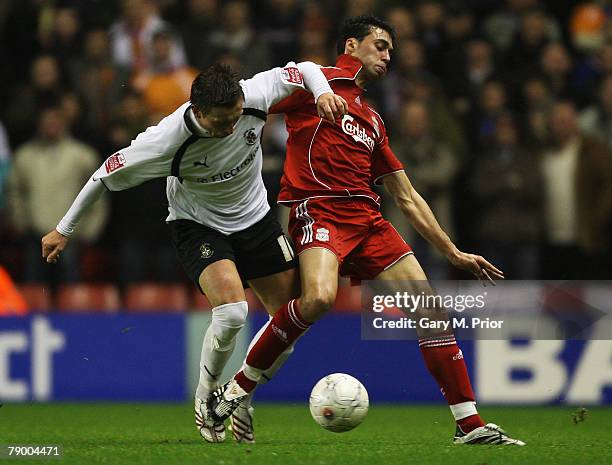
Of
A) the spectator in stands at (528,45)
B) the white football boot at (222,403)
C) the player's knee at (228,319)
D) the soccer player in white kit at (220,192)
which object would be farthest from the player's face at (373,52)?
the spectator in stands at (528,45)

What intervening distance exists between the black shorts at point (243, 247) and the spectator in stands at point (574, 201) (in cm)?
438

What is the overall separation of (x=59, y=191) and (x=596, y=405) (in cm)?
494

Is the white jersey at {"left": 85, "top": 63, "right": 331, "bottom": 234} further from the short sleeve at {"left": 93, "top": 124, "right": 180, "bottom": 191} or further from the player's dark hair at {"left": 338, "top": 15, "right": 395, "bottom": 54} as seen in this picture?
the player's dark hair at {"left": 338, "top": 15, "right": 395, "bottom": 54}

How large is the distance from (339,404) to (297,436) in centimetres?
92

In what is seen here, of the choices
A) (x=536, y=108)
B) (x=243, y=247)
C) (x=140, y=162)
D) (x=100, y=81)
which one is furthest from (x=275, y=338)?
(x=100, y=81)

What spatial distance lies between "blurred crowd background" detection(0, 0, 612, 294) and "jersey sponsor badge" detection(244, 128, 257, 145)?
412 centimetres

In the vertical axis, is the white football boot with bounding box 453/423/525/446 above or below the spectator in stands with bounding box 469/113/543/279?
below

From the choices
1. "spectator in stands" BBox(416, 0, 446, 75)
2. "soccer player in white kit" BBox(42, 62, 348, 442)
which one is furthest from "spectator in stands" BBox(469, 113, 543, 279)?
"soccer player in white kit" BBox(42, 62, 348, 442)

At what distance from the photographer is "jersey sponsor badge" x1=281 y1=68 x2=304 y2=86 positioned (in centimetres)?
703

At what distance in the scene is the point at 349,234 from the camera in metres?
7.21

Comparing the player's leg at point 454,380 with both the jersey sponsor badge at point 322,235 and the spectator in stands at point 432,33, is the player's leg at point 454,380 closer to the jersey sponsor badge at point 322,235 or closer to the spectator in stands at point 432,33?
the jersey sponsor badge at point 322,235

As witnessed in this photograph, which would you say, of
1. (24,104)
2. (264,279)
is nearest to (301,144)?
(264,279)

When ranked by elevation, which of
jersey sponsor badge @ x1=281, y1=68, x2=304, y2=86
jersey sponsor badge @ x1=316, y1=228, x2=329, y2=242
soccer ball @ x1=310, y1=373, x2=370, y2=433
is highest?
jersey sponsor badge @ x1=281, y1=68, x2=304, y2=86

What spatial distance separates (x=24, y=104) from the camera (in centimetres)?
1229
